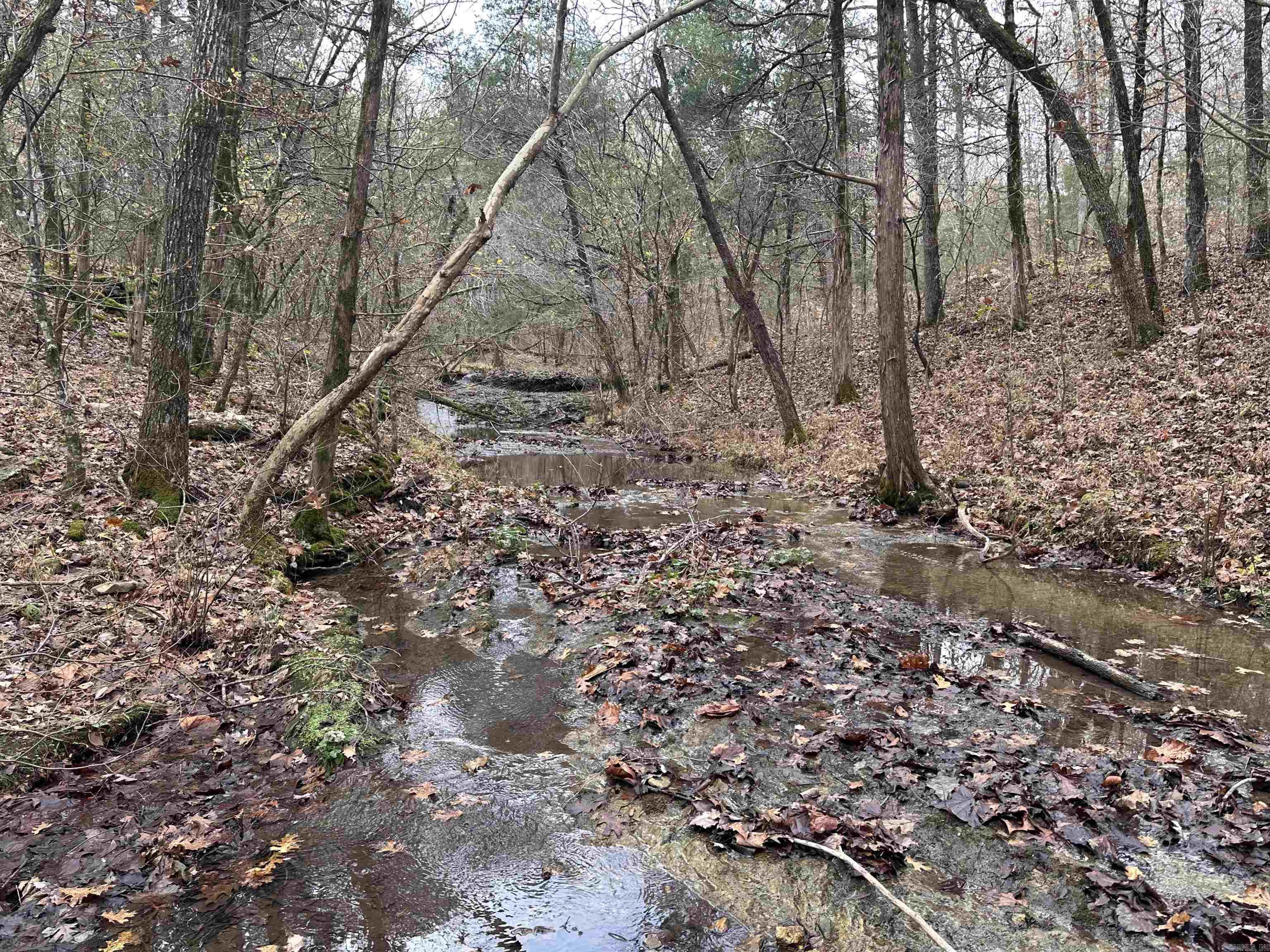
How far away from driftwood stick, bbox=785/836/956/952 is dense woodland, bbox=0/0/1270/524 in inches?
225

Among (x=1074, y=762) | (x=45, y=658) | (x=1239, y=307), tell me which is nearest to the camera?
(x=1074, y=762)

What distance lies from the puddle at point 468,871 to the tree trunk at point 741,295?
12172 millimetres

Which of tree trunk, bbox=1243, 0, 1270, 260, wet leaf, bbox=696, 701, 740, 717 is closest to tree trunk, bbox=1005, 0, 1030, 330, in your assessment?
tree trunk, bbox=1243, 0, 1270, 260

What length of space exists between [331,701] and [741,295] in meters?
13.7

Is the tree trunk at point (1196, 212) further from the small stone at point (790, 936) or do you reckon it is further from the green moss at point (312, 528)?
the green moss at point (312, 528)

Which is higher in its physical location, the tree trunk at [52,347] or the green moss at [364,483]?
the tree trunk at [52,347]

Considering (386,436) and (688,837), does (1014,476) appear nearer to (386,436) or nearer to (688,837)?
(688,837)

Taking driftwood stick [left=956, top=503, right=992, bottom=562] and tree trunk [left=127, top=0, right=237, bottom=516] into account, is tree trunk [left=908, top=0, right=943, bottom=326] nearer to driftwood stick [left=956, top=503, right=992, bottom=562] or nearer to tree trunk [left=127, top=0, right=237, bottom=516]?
driftwood stick [left=956, top=503, right=992, bottom=562]

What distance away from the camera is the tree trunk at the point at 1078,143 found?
42.1 feet

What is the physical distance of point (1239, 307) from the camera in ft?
46.2

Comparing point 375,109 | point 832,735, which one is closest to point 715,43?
point 375,109

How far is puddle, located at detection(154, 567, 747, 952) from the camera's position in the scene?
3.32 metres

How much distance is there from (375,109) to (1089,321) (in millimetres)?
15459

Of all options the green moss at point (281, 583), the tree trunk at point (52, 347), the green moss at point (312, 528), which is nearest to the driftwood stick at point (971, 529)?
the green moss at point (281, 583)
